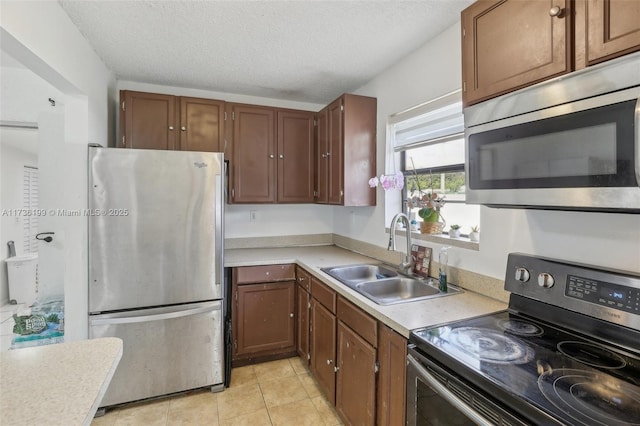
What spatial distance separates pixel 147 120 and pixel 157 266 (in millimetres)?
1267

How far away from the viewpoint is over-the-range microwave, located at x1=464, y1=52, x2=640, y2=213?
804 millimetres

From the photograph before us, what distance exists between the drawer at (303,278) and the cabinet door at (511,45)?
163 cm

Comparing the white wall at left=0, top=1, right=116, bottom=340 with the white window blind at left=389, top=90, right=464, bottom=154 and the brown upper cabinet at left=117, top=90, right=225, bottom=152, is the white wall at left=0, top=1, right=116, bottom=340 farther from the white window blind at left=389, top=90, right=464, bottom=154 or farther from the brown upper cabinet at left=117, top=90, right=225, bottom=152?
the white window blind at left=389, top=90, right=464, bottom=154

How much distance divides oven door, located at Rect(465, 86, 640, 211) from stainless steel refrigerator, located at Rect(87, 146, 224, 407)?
68.7 inches

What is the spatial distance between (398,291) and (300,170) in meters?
1.57

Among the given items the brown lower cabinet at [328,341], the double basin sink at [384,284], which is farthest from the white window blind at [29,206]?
the double basin sink at [384,284]

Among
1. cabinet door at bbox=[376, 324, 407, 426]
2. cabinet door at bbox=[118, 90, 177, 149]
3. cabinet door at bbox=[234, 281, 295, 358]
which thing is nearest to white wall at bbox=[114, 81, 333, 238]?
cabinet door at bbox=[118, 90, 177, 149]

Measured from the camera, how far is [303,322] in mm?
2527

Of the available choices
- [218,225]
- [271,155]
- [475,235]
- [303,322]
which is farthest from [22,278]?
[475,235]

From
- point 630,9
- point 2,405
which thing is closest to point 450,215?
point 630,9

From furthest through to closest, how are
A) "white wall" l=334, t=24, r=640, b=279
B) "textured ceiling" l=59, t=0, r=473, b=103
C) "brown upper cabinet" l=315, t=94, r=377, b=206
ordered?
"brown upper cabinet" l=315, t=94, r=377, b=206
"textured ceiling" l=59, t=0, r=473, b=103
"white wall" l=334, t=24, r=640, b=279

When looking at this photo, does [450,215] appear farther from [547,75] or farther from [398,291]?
[547,75]

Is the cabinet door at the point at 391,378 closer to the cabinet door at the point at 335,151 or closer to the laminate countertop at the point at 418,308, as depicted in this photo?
the laminate countertop at the point at 418,308

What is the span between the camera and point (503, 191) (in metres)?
1.13
